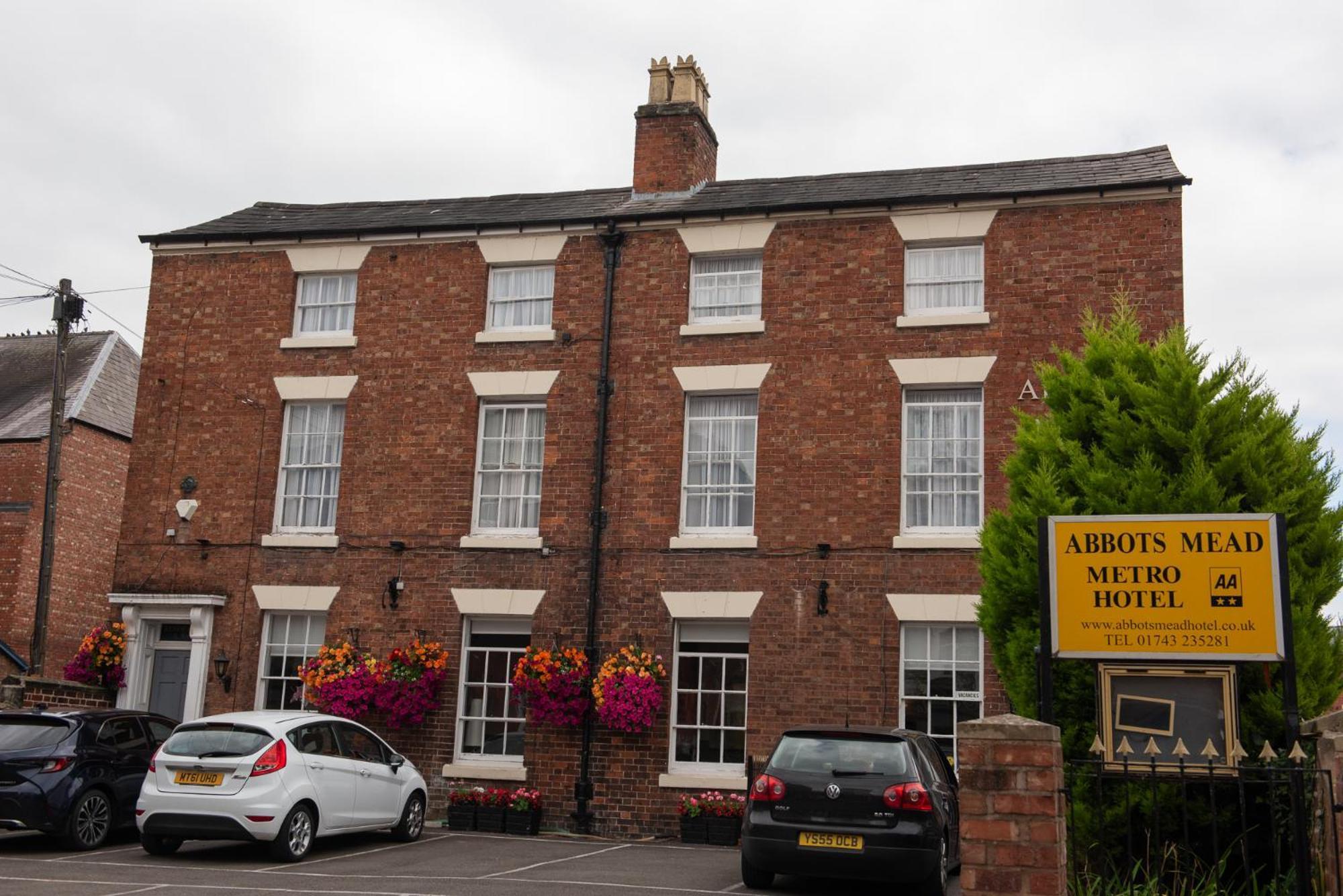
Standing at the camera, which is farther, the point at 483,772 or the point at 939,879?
the point at 483,772

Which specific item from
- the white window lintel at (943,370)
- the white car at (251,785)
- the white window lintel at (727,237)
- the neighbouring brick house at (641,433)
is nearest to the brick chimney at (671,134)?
the neighbouring brick house at (641,433)

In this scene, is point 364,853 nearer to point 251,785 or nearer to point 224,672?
point 251,785

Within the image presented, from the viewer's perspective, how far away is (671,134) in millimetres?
19422

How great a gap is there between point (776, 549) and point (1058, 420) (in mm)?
6033

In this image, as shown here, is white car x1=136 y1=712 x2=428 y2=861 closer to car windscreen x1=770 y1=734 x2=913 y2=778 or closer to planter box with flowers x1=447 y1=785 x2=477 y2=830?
planter box with flowers x1=447 y1=785 x2=477 y2=830

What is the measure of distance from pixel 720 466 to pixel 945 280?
3.87 metres

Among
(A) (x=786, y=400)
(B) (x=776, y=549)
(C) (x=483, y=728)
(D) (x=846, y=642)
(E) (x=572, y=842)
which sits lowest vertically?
(E) (x=572, y=842)

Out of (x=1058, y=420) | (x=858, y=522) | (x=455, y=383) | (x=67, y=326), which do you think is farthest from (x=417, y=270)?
(x=1058, y=420)

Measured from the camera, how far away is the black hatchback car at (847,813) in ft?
33.9

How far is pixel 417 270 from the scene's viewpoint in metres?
18.8

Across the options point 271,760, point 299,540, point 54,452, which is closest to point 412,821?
point 271,760

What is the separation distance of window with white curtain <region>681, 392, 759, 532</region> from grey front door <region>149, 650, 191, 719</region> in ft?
25.1

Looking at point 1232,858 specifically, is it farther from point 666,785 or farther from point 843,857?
point 666,785

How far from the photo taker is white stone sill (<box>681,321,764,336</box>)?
17.3 m
